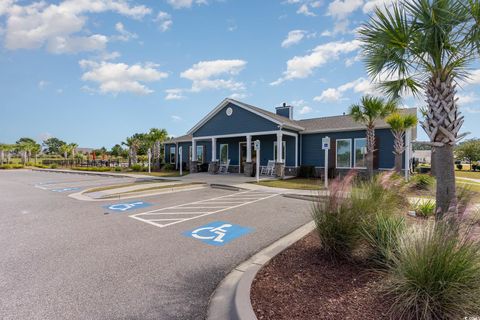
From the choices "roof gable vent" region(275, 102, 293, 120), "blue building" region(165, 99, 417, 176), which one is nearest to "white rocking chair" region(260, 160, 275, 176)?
"blue building" region(165, 99, 417, 176)

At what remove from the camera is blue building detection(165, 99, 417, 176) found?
53.3ft

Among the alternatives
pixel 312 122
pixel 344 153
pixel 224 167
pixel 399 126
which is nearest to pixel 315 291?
pixel 399 126

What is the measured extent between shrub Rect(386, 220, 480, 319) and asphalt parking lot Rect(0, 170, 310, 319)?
2.06 m

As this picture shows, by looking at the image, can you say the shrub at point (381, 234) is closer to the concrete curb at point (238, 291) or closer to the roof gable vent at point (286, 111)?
the concrete curb at point (238, 291)

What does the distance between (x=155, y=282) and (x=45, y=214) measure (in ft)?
20.3

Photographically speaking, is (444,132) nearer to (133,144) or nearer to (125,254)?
(125,254)

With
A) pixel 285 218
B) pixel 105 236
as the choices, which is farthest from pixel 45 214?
pixel 285 218

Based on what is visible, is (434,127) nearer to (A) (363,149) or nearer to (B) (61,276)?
(B) (61,276)

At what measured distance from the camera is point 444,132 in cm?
455

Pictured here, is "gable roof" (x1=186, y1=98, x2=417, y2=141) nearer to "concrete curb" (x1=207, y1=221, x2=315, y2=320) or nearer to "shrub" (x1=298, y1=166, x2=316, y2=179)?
"shrub" (x1=298, y1=166, x2=316, y2=179)

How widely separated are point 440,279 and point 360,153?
15.5 metres

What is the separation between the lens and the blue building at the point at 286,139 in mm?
16234

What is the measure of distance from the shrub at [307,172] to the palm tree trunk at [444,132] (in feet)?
43.4

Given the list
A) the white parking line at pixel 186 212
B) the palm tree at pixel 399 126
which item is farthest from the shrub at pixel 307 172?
the white parking line at pixel 186 212
